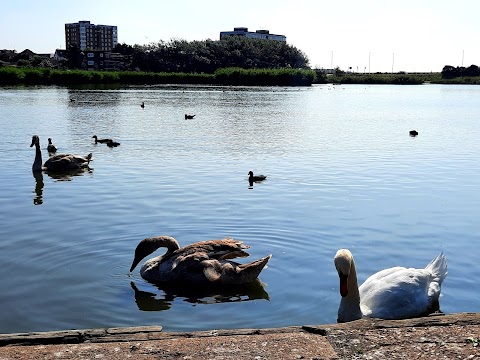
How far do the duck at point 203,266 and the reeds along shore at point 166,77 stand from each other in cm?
8883

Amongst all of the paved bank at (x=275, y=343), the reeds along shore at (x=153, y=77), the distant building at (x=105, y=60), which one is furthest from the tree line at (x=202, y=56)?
the paved bank at (x=275, y=343)

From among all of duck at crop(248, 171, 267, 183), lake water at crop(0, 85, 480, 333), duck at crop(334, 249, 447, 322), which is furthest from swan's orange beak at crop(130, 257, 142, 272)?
duck at crop(248, 171, 267, 183)

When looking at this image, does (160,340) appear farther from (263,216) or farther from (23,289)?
(263,216)

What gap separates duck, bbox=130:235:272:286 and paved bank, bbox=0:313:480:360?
3.10 m

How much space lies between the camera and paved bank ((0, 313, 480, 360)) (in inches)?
205

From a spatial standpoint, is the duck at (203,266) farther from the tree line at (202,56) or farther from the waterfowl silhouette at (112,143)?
the tree line at (202,56)

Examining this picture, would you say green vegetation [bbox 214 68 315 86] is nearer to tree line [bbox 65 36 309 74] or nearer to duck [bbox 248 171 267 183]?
tree line [bbox 65 36 309 74]

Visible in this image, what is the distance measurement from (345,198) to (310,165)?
213 inches

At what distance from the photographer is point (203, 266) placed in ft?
29.5

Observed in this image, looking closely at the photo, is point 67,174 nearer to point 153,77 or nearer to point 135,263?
point 135,263

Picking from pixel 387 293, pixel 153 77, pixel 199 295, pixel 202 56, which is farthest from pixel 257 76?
pixel 387 293

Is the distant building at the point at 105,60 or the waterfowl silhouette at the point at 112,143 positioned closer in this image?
the waterfowl silhouette at the point at 112,143

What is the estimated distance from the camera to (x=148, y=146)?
989 inches

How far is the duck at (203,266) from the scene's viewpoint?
29.6 ft
